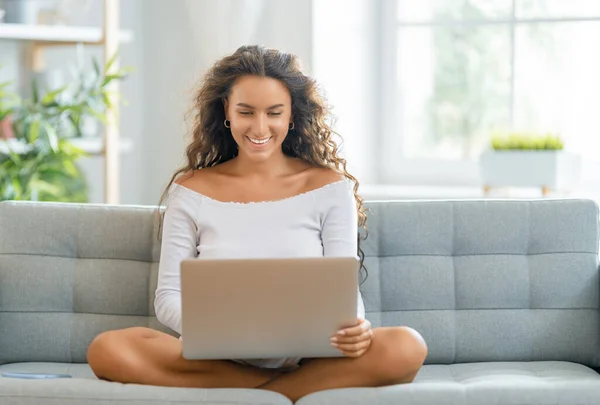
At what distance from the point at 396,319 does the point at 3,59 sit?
2.22 m

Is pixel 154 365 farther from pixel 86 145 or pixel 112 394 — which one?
pixel 86 145

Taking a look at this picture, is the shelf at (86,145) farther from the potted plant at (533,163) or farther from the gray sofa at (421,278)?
the potted plant at (533,163)

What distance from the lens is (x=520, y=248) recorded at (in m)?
2.63

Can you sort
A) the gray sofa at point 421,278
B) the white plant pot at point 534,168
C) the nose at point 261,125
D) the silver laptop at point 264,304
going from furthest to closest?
1. the white plant pot at point 534,168
2. the gray sofa at point 421,278
3. the nose at point 261,125
4. the silver laptop at point 264,304

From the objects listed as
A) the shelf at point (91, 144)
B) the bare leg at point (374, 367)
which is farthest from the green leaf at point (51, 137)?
the bare leg at point (374, 367)

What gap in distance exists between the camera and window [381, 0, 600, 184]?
13.4ft

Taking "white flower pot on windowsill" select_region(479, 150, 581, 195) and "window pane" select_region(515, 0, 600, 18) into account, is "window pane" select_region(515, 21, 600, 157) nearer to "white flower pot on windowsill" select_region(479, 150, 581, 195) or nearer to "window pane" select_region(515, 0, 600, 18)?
"window pane" select_region(515, 0, 600, 18)

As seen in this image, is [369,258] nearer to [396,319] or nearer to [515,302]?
[396,319]

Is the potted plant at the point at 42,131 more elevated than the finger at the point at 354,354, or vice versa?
the potted plant at the point at 42,131

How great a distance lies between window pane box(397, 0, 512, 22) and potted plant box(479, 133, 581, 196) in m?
0.63

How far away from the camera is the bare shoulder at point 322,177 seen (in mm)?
2486

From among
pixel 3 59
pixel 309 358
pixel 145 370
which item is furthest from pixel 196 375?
pixel 3 59

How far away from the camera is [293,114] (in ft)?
8.36

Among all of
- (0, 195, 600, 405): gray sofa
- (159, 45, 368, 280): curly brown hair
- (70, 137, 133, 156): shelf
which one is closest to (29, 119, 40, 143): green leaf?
(70, 137, 133, 156): shelf
